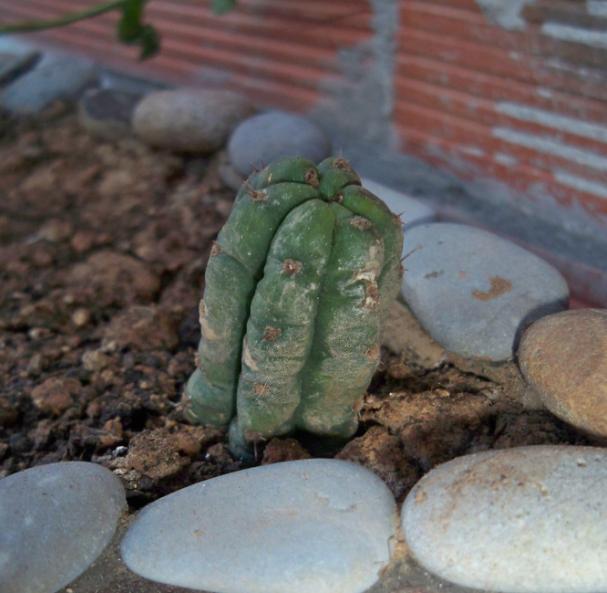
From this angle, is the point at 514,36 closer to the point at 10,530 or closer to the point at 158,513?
the point at 158,513

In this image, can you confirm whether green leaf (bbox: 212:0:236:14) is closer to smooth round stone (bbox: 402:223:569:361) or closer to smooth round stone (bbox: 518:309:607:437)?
smooth round stone (bbox: 402:223:569:361)

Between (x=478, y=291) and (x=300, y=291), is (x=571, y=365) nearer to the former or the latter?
(x=478, y=291)

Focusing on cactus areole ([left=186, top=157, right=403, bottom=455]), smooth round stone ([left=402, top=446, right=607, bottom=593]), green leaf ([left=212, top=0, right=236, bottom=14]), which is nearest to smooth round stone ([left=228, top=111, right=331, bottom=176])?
green leaf ([left=212, top=0, right=236, bottom=14])

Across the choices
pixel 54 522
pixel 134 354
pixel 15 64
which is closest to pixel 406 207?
pixel 134 354

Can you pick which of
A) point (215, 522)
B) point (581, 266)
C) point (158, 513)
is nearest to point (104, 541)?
point (158, 513)

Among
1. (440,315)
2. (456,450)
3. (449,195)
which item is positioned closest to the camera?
(456,450)

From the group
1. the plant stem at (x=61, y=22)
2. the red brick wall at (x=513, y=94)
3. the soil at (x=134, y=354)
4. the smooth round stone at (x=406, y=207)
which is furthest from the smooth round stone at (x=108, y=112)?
the smooth round stone at (x=406, y=207)
